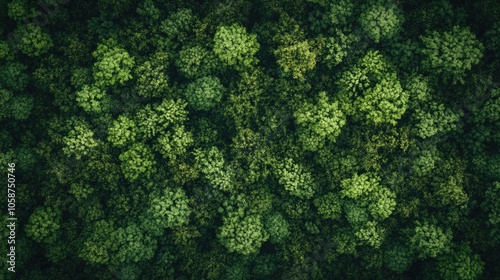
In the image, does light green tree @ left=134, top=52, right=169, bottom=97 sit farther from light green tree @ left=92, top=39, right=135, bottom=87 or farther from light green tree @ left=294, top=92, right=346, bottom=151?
light green tree @ left=294, top=92, right=346, bottom=151

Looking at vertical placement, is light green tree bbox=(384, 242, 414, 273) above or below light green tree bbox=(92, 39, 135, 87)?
below

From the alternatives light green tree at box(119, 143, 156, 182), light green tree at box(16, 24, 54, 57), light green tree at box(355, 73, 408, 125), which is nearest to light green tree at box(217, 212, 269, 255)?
light green tree at box(119, 143, 156, 182)

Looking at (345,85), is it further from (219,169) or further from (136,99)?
(136,99)

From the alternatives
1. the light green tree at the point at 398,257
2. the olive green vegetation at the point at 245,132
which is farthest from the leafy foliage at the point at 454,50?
the light green tree at the point at 398,257

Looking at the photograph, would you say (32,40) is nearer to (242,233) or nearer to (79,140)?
(79,140)

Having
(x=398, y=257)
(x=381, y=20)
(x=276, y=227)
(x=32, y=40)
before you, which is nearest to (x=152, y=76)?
(x=32, y=40)

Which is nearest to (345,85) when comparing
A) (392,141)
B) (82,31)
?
(392,141)

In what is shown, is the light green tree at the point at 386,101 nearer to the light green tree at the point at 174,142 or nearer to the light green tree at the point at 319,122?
the light green tree at the point at 319,122

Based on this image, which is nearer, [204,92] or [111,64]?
[111,64]

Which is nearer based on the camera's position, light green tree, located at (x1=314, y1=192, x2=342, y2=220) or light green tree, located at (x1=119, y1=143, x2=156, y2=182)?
light green tree, located at (x1=119, y1=143, x2=156, y2=182)
